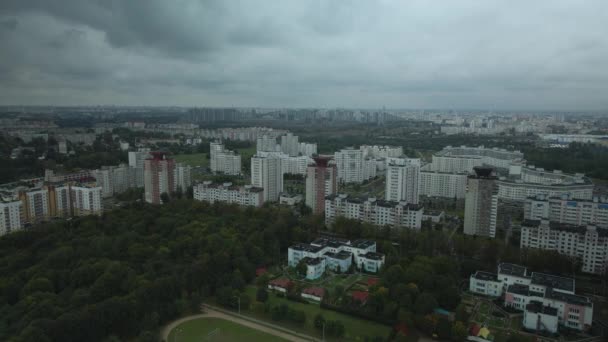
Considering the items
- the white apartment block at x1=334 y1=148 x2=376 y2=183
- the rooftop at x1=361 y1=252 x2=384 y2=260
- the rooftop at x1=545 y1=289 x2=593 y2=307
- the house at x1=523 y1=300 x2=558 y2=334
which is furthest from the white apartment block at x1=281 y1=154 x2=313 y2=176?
the house at x1=523 y1=300 x2=558 y2=334

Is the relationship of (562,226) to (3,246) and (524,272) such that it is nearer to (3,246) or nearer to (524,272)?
(524,272)

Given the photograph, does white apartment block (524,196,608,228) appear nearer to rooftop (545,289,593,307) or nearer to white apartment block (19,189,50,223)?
rooftop (545,289,593,307)

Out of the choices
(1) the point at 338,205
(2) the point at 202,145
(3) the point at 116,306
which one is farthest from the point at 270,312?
(2) the point at 202,145

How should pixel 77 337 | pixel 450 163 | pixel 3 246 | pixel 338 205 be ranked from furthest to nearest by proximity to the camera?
pixel 450 163 → pixel 338 205 → pixel 3 246 → pixel 77 337

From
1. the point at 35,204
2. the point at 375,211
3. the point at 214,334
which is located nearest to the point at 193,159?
the point at 35,204

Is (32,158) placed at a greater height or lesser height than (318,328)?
greater

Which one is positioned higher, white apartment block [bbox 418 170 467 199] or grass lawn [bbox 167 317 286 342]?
white apartment block [bbox 418 170 467 199]
